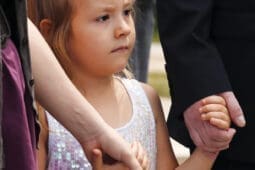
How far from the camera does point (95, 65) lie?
140 inches

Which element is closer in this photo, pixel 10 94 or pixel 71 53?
pixel 10 94

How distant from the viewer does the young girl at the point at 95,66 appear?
3.52 meters

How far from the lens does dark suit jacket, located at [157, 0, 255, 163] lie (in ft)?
11.4

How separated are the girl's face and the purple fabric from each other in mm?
969

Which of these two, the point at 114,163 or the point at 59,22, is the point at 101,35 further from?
the point at 114,163

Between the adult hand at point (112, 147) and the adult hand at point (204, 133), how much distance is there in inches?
24.8

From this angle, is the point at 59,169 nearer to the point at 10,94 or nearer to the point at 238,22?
the point at 238,22

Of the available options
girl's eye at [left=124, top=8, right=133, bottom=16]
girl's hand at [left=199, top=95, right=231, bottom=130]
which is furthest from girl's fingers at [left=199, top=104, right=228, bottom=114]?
girl's eye at [left=124, top=8, right=133, bottom=16]

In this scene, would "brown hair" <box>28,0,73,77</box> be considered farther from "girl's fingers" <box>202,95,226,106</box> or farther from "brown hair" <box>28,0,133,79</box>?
"girl's fingers" <box>202,95,226,106</box>

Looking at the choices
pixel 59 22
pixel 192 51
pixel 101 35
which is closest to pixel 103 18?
pixel 101 35

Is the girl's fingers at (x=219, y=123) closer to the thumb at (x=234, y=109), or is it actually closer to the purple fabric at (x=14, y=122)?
the thumb at (x=234, y=109)

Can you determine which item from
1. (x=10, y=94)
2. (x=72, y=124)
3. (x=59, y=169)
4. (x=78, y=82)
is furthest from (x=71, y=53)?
(x=10, y=94)

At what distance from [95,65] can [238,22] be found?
51cm

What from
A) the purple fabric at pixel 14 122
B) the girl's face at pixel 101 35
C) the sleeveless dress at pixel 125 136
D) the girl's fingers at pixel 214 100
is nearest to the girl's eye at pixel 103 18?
the girl's face at pixel 101 35
